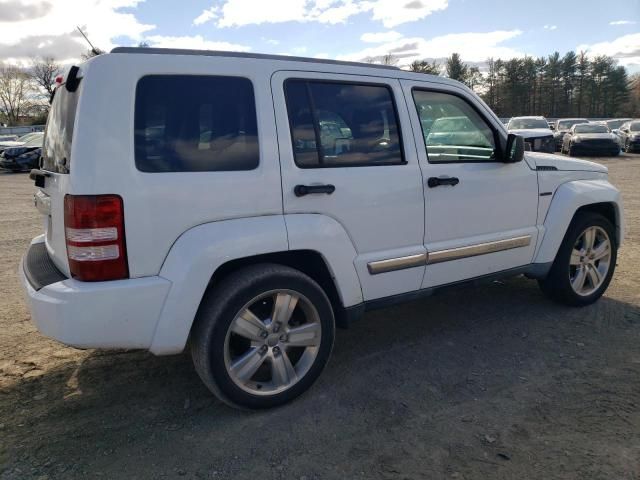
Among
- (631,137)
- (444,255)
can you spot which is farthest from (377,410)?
(631,137)

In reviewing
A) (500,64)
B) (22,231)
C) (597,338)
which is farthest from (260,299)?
(500,64)

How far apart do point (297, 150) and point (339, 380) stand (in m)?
1.52

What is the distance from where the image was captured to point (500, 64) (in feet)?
221

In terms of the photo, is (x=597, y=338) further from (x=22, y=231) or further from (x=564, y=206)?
(x=22, y=231)

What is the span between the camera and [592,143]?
71.4 ft

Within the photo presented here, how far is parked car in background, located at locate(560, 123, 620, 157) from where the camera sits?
21.8m

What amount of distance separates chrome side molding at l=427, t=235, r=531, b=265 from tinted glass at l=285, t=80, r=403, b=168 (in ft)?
2.39

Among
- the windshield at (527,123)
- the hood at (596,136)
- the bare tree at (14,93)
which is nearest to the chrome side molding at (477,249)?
the windshield at (527,123)

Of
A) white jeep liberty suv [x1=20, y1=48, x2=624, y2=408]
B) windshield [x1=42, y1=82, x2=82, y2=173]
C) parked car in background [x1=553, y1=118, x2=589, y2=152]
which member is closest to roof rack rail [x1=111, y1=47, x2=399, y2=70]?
white jeep liberty suv [x1=20, y1=48, x2=624, y2=408]

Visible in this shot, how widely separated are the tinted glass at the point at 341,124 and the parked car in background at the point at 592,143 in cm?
2126

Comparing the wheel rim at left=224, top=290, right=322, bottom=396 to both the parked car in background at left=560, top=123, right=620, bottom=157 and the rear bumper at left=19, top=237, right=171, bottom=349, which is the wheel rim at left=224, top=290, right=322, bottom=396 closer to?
the rear bumper at left=19, top=237, right=171, bottom=349

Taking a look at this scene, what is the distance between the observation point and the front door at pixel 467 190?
11.7 ft

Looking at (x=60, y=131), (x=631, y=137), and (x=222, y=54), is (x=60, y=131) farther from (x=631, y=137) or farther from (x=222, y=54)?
(x=631, y=137)

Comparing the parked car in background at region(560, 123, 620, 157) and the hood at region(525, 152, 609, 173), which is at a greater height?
the hood at region(525, 152, 609, 173)
